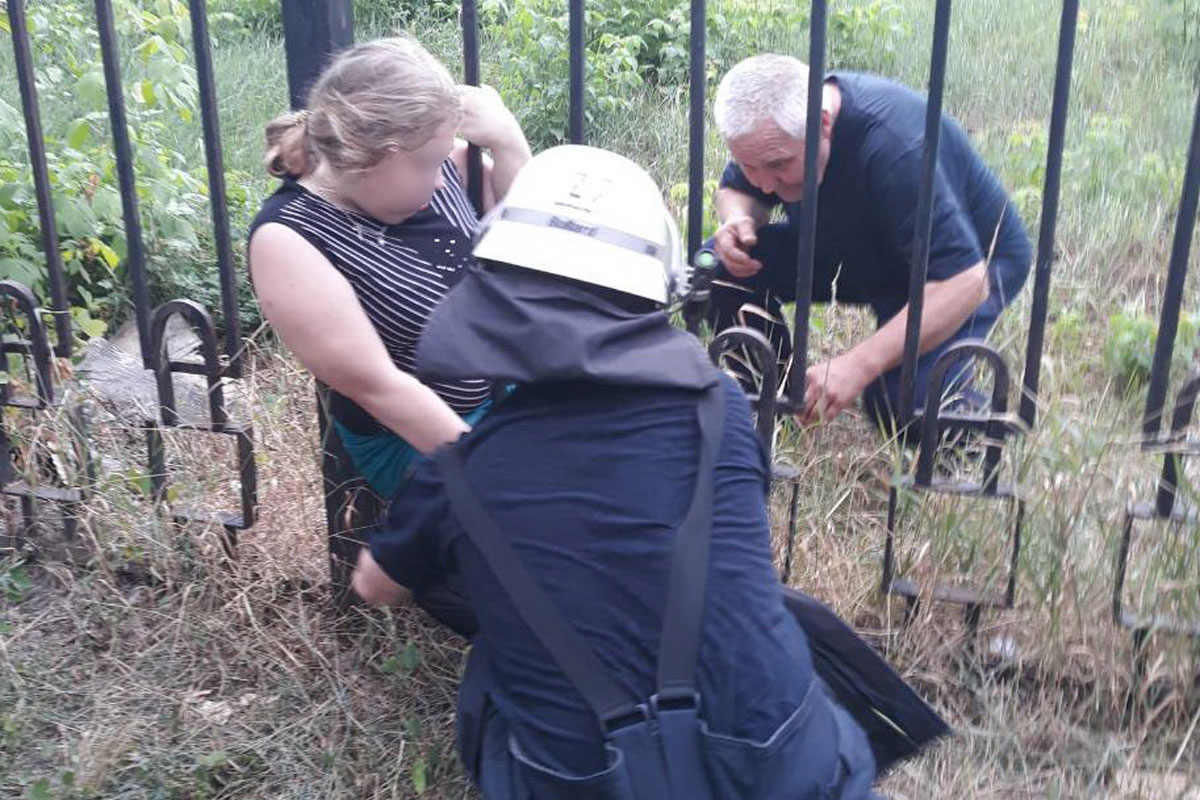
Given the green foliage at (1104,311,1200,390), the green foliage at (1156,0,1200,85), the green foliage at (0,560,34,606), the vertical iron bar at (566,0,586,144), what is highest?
the vertical iron bar at (566,0,586,144)

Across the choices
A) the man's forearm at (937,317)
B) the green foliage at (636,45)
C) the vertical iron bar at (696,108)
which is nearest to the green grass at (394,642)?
the man's forearm at (937,317)

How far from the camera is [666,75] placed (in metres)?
6.77

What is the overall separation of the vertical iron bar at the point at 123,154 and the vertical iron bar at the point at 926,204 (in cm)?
166

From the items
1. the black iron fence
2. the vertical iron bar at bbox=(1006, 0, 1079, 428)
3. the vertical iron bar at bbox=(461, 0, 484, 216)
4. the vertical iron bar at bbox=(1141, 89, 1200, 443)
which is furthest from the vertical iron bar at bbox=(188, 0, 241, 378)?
the vertical iron bar at bbox=(1141, 89, 1200, 443)

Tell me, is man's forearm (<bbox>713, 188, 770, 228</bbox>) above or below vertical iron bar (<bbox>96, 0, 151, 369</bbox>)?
below

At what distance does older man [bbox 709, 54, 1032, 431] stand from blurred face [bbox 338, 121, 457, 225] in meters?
0.98

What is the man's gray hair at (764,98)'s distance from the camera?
3.44 metres

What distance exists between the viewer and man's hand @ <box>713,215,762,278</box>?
349cm

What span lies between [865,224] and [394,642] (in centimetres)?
185

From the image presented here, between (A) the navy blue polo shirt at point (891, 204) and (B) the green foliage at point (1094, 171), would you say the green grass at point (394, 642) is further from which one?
(B) the green foliage at point (1094, 171)

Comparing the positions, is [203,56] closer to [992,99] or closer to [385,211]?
[385,211]

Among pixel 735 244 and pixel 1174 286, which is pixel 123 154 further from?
pixel 1174 286

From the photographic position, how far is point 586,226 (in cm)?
191

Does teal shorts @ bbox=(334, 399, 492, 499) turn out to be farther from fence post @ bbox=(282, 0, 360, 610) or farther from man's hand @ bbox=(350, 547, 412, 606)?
man's hand @ bbox=(350, 547, 412, 606)
